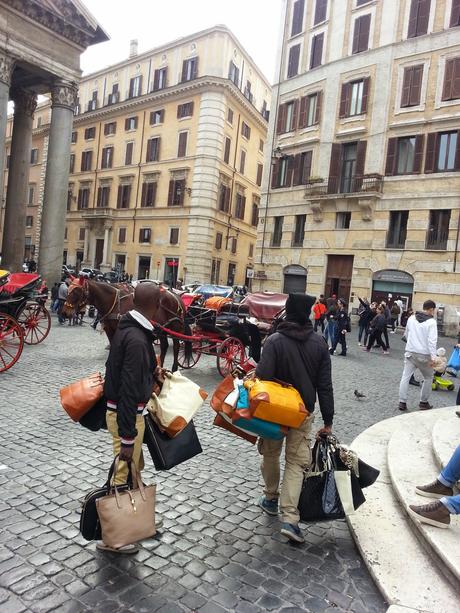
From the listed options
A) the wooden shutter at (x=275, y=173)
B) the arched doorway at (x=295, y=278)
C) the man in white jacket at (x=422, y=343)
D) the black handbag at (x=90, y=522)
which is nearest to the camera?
the black handbag at (x=90, y=522)

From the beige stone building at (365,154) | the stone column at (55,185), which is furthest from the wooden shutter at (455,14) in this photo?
the stone column at (55,185)

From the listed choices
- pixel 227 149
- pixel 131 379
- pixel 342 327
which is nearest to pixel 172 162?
pixel 227 149

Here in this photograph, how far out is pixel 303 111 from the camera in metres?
28.6

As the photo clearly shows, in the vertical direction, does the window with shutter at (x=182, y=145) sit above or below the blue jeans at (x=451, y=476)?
above

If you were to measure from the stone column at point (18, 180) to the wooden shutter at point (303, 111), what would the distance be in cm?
1494

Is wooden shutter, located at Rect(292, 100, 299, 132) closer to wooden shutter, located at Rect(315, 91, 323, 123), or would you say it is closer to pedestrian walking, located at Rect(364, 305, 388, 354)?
wooden shutter, located at Rect(315, 91, 323, 123)

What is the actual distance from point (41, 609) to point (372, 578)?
2161mm

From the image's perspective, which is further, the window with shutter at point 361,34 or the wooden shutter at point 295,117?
the wooden shutter at point 295,117

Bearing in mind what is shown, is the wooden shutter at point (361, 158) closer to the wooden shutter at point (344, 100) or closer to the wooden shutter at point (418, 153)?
the wooden shutter at point (344, 100)

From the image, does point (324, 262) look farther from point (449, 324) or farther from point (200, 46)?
point (200, 46)

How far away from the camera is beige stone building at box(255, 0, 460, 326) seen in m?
23.1

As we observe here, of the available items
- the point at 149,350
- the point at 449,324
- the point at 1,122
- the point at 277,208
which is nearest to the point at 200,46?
the point at 277,208

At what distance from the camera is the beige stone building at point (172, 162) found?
117ft

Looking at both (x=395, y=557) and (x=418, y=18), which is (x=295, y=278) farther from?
(x=395, y=557)
